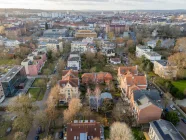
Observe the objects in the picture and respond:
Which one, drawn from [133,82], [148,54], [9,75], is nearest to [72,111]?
[133,82]

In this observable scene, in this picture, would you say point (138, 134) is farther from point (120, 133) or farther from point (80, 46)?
point (80, 46)

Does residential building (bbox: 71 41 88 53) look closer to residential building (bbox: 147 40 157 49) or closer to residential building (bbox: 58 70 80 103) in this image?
residential building (bbox: 147 40 157 49)

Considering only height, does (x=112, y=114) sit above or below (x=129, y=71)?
below

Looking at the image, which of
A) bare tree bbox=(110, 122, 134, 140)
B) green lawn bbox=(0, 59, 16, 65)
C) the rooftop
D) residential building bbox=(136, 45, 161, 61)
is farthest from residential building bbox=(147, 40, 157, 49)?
bare tree bbox=(110, 122, 134, 140)

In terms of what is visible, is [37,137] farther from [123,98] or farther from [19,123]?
[123,98]

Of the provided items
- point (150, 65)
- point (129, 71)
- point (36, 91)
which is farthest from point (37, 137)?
point (150, 65)

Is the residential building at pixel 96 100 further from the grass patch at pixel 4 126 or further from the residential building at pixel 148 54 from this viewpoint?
the residential building at pixel 148 54
